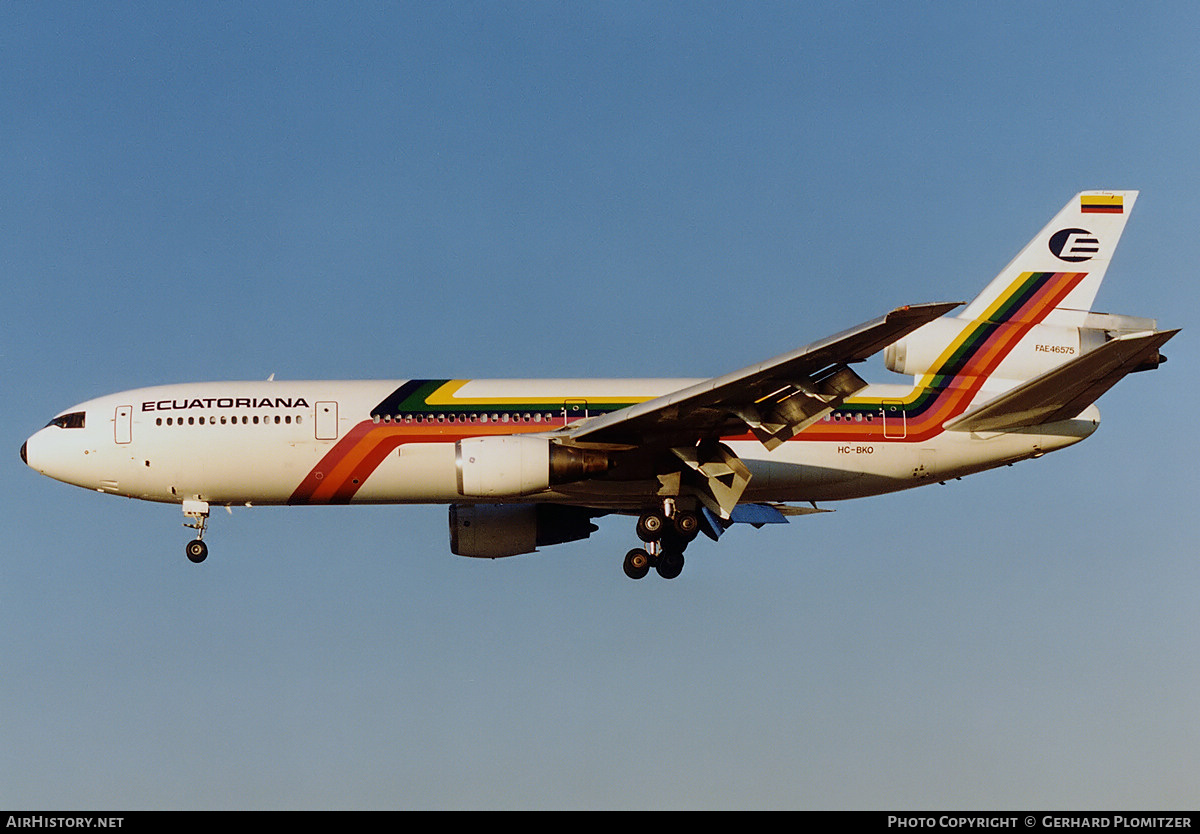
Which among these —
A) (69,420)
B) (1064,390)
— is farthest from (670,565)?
(69,420)

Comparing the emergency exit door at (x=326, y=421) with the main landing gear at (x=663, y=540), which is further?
the emergency exit door at (x=326, y=421)

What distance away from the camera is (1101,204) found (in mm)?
33156

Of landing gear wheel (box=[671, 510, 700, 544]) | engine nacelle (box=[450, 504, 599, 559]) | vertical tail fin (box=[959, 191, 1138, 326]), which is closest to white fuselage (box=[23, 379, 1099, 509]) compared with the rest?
landing gear wheel (box=[671, 510, 700, 544])

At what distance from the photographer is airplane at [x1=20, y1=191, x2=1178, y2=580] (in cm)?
3069

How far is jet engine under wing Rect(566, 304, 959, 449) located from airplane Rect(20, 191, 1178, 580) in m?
0.27

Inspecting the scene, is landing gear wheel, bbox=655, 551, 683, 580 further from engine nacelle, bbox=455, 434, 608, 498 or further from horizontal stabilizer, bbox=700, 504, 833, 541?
engine nacelle, bbox=455, 434, 608, 498

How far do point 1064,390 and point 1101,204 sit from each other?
6.29 meters

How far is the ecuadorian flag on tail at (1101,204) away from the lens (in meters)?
33.1

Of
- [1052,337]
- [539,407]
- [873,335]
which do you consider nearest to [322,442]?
[539,407]

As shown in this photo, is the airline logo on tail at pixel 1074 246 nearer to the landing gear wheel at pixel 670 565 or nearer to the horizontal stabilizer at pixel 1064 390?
the horizontal stabilizer at pixel 1064 390

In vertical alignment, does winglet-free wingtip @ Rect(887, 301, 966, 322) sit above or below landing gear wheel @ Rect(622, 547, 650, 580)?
above

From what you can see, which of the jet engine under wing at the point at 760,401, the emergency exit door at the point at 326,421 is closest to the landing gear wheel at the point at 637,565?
the jet engine under wing at the point at 760,401

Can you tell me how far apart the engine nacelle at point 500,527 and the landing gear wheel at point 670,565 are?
7.76 feet

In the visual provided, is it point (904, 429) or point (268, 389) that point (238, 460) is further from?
point (904, 429)
